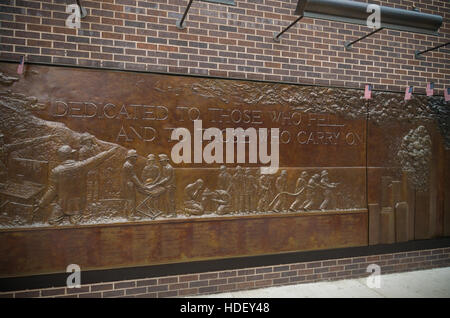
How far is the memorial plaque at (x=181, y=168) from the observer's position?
2803 millimetres

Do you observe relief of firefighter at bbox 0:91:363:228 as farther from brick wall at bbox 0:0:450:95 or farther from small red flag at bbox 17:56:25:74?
brick wall at bbox 0:0:450:95

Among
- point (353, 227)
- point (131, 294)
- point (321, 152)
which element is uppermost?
point (321, 152)

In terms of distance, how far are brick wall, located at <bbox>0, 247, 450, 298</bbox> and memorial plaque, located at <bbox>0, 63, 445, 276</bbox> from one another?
10.7 inches

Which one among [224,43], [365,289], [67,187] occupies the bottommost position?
[365,289]

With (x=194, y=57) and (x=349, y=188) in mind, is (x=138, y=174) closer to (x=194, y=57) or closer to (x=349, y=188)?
(x=194, y=57)

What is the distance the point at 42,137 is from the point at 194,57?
1.91 m

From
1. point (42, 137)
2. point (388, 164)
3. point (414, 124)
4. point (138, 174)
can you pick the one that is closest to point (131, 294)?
point (138, 174)

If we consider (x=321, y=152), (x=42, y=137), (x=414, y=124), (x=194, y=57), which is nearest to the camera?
(x=42, y=137)

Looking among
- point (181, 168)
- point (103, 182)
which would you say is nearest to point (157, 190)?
point (181, 168)

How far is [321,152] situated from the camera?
3.57m

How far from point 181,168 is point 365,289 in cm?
282

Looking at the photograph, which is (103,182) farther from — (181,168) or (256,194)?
(256,194)

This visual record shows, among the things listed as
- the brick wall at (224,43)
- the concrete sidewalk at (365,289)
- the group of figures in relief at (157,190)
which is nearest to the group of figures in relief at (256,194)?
the group of figures in relief at (157,190)

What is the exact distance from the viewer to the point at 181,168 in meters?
3.15
